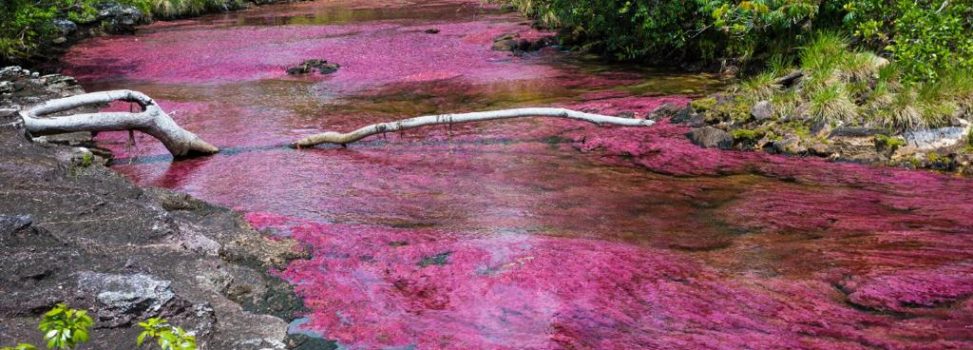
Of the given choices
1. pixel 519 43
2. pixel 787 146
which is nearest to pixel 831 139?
pixel 787 146

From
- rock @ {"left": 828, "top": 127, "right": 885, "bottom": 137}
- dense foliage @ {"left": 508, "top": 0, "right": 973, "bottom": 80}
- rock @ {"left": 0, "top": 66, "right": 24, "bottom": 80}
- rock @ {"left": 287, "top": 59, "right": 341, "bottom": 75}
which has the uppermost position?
dense foliage @ {"left": 508, "top": 0, "right": 973, "bottom": 80}

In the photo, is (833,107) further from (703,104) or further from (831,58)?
(703,104)

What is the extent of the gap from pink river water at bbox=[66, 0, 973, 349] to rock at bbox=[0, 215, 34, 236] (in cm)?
176

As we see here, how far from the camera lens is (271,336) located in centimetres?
461

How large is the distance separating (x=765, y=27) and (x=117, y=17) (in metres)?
19.3

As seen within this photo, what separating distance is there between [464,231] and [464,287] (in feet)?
4.09

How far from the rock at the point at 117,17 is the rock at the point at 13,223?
67.6 feet

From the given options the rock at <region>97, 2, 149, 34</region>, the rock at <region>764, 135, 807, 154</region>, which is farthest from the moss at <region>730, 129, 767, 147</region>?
the rock at <region>97, 2, 149, 34</region>

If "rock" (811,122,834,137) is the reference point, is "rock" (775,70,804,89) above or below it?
above

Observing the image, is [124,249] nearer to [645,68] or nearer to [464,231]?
[464,231]

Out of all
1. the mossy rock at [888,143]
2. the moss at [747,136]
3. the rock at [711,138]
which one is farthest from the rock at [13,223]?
the mossy rock at [888,143]

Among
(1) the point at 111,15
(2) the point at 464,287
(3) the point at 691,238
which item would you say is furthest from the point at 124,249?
(1) the point at 111,15

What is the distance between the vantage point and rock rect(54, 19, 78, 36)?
837 inches

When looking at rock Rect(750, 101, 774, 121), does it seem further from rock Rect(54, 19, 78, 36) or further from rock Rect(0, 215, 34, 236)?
rock Rect(54, 19, 78, 36)
